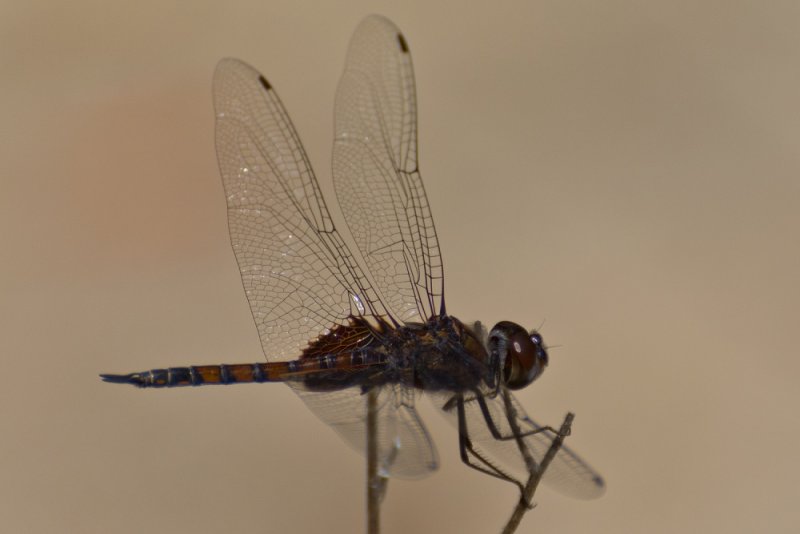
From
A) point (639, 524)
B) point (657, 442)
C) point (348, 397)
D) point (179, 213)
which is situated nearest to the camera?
point (348, 397)

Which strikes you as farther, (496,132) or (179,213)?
(496,132)

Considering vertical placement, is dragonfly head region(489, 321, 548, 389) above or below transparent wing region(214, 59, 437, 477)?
below

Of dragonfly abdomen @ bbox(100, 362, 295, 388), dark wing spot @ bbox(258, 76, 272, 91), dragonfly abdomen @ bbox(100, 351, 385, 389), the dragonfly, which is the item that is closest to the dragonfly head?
the dragonfly

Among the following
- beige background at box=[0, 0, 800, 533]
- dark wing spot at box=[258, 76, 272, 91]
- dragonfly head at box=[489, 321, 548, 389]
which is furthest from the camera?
beige background at box=[0, 0, 800, 533]

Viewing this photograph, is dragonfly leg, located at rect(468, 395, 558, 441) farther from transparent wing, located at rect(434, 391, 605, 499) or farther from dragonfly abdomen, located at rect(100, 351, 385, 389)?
dragonfly abdomen, located at rect(100, 351, 385, 389)

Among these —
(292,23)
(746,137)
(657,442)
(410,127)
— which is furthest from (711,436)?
(292,23)

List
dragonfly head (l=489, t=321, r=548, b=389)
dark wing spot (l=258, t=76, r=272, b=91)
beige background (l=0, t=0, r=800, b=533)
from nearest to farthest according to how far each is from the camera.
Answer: dragonfly head (l=489, t=321, r=548, b=389) → dark wing spot (l=258, t=76, r=272, b=91) → beige background (l=0, t=0, r=800, b=533)

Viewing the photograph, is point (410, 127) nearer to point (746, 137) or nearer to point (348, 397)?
point (348, 397)
